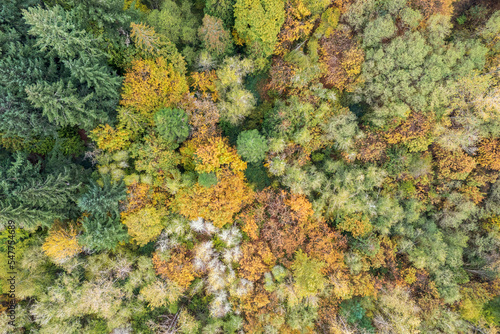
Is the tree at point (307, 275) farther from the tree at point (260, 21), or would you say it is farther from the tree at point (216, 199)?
the tree at point (260, 21)

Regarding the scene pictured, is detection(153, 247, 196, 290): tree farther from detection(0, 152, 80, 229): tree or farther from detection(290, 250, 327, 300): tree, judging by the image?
detection(290, 250, 327, 300): tree

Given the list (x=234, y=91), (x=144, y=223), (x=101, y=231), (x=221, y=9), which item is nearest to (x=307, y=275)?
(x=144, y=223)

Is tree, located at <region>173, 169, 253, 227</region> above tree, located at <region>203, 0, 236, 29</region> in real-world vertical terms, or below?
below

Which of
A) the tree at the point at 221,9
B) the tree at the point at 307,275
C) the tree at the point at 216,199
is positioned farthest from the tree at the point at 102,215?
the tree at the point at 221,9

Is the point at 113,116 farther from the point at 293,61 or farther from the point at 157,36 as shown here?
the point at 293,61

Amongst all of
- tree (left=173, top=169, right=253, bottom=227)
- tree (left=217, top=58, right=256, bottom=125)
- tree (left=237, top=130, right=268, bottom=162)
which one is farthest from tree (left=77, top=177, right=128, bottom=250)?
tree (left=217, top=58, right=256, bottom=125)

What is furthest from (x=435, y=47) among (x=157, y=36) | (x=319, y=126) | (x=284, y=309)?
(x=284, y=309)

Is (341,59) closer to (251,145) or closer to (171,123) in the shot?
(251,145)
